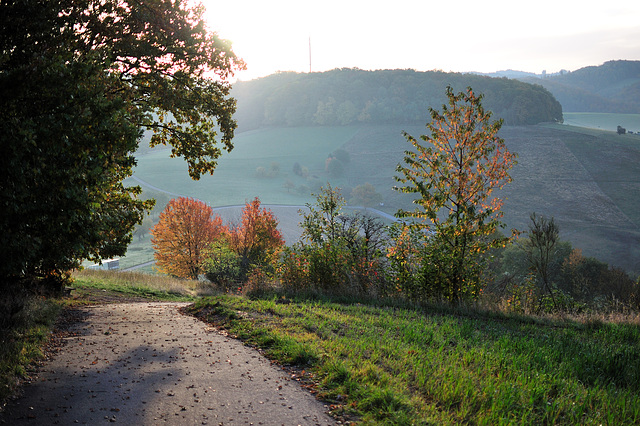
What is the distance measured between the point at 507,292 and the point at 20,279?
1371 cm

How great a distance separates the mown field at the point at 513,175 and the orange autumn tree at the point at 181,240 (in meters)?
46.4

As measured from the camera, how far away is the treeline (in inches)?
5541

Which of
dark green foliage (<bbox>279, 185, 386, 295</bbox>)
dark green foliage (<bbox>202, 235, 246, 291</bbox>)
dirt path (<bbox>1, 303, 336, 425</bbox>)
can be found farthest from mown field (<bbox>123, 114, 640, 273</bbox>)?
dirt path (<bbox>1, 303, 336, 425</bbox>)

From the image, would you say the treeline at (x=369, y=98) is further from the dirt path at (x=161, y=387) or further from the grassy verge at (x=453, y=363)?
the dirt path at (x=161, y=387)

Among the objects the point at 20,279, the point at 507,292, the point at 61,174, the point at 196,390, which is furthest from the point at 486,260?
the point at 20,279

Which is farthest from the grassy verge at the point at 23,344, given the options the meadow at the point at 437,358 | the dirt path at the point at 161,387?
the dirt path at the point at 161,387

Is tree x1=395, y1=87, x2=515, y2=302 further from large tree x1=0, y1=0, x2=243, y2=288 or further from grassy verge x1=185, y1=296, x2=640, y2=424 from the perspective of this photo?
large tree x1=0, y1=0, x2=243, y2=288

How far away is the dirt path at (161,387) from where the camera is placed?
511 centimetres

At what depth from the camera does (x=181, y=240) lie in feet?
145

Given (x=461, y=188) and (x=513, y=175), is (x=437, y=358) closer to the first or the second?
(x=461, y=188)

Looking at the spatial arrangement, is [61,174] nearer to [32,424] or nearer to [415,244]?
[32,424]

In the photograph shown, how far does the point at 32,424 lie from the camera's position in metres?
4.88

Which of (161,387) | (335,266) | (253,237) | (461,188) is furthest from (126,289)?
(253,237)

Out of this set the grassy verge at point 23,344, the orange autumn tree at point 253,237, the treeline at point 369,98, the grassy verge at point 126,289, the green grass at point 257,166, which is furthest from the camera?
the treeline at point 369,98
